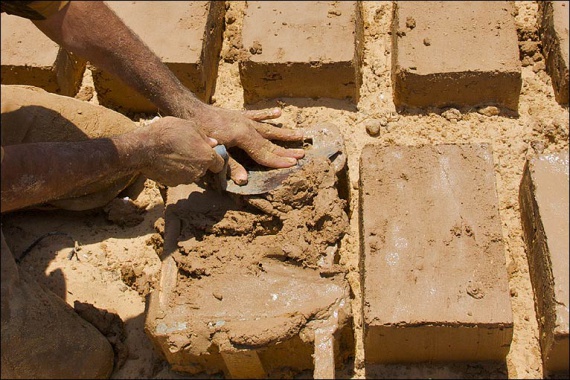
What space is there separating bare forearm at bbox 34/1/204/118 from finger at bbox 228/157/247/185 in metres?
0.31

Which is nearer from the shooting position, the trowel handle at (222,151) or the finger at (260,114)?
the trowel handle at (222,151)

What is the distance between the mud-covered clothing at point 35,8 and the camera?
3121 mm

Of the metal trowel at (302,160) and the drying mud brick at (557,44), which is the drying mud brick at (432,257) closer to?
the metal trowel at (302,160)

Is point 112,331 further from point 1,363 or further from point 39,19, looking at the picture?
point 39,19

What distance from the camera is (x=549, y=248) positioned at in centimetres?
341

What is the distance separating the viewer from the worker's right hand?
3334mm

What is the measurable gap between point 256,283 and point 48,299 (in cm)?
96

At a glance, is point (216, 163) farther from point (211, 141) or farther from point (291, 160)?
point (291, 160)

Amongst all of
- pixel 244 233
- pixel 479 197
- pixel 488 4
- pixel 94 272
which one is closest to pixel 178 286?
pixel 244 233

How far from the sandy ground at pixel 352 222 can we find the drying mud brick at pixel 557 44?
A: 62 mm

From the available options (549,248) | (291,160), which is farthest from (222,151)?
(549,248)

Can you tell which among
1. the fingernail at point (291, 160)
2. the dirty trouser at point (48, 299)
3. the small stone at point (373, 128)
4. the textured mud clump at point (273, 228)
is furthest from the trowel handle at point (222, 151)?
the small stone at point (373, 128)

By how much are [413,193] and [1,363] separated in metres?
1.99

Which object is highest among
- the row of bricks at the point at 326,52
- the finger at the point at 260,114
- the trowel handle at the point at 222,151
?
the row of bricks at the point at 326,52
